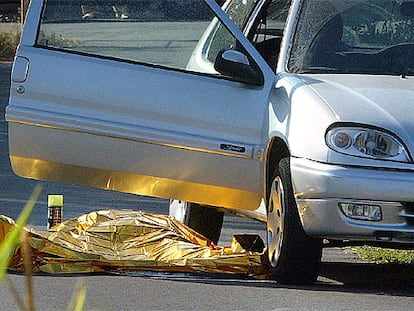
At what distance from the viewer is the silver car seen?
644 centimetres

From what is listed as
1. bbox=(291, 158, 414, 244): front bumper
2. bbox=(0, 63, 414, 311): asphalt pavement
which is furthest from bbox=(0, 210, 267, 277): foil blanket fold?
bbox=(291, 158, 414, 244): front bumper

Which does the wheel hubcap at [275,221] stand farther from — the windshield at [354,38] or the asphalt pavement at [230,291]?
the windshield at [354,38]

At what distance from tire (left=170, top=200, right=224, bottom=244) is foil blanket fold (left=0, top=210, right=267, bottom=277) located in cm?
27

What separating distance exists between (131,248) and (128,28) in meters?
1.33

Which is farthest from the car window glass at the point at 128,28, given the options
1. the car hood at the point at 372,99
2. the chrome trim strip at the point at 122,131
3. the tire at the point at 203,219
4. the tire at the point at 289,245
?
the tire at the point at 203,219

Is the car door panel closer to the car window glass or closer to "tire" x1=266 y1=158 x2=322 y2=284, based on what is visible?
the car window glass

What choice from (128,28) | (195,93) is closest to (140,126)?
(195,93)

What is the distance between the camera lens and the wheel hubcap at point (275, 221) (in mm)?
6359

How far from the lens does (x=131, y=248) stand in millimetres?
7266

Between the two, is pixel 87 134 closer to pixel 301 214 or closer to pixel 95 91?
pixel 95 91

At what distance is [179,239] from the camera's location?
7402mm

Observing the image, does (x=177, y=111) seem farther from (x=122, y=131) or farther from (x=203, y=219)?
(x=203, y=219)

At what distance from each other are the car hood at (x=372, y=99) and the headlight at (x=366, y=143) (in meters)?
0.04

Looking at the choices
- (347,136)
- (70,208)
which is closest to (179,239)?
(347,136)
